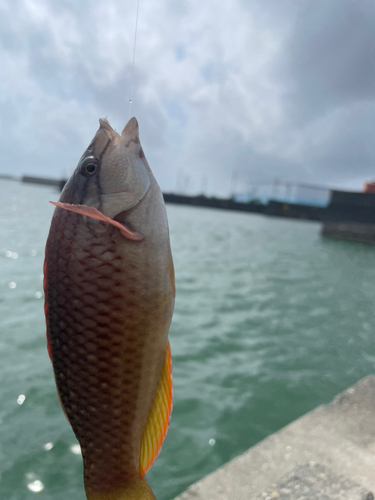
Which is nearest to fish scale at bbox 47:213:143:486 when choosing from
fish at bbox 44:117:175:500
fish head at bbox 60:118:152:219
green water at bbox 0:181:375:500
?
fish at bbox 44:117:175:500

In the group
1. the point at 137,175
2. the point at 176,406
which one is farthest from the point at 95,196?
the point at 176,406

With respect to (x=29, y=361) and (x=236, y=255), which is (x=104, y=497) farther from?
(x=236, y=255)

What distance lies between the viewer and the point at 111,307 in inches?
41.3

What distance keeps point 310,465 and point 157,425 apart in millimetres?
1694

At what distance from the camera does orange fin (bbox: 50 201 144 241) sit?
960 mm

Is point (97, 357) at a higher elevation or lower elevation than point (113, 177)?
lower

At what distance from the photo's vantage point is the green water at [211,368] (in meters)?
3.28

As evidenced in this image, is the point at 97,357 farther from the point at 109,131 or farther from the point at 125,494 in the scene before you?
the point at 109,131

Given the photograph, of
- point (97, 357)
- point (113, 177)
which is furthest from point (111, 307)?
point (113, 177)

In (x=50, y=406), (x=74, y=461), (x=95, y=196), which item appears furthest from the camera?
(x=50, y=406)

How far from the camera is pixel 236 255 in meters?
17.0

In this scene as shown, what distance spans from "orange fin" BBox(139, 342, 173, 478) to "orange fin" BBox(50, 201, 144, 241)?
0.46m

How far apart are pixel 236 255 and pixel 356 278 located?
530 cm

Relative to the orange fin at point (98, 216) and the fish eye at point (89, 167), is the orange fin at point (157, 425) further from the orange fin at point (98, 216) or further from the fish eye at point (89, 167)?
the fish eye at point (89, 167)
